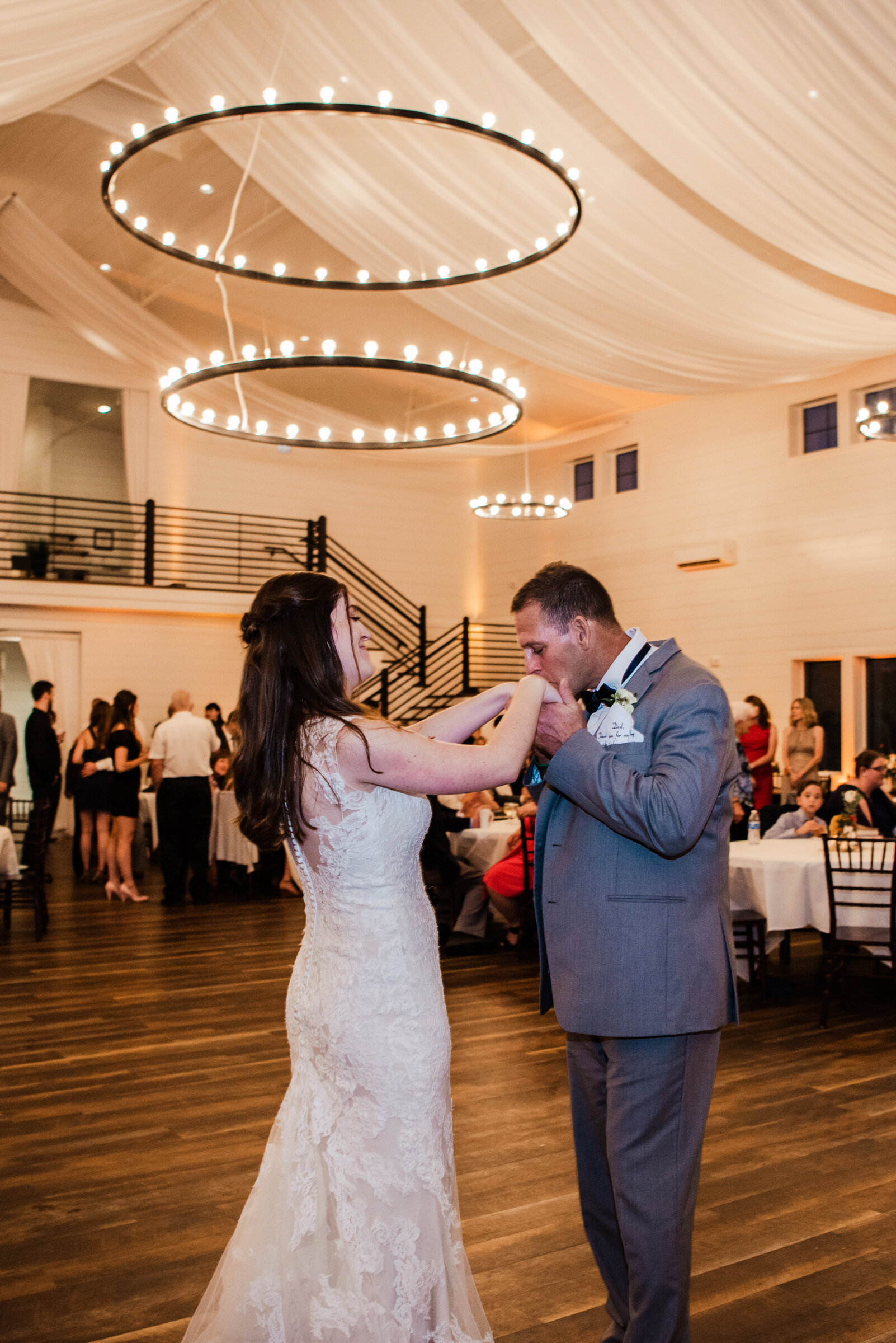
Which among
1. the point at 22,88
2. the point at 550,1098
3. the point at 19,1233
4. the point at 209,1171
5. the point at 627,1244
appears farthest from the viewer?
the point at 22,88

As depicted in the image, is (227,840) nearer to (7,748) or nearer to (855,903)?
(7,748)

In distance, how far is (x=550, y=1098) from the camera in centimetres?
412

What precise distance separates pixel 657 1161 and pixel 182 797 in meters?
7.08

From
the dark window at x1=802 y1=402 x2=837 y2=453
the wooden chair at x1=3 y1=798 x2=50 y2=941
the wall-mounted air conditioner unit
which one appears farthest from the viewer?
the wall-mounted air conditioner unit

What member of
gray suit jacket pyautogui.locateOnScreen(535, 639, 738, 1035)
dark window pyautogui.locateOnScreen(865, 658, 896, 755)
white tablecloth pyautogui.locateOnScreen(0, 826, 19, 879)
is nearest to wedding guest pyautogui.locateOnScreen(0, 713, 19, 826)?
white tablecloth pyautogui.locateOnScreen(0, 826, 19, 879)

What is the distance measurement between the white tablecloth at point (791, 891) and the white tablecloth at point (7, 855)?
4396 mm

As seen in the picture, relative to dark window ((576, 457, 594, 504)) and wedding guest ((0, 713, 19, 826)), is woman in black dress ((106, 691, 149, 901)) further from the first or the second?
dark window ((576, 457, 594, 504))

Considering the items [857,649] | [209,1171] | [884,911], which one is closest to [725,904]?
[209,1171]

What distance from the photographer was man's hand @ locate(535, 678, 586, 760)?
197cm

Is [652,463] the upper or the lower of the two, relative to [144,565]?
upper

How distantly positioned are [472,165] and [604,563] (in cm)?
832

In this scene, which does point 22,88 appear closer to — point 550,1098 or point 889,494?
point 550,1098

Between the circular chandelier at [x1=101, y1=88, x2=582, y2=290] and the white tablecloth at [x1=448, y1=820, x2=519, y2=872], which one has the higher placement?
the circular chandelier at [x1=101, y1=88, x2=582, y2=290]

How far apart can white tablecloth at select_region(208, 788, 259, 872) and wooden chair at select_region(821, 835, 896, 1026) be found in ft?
16.4
